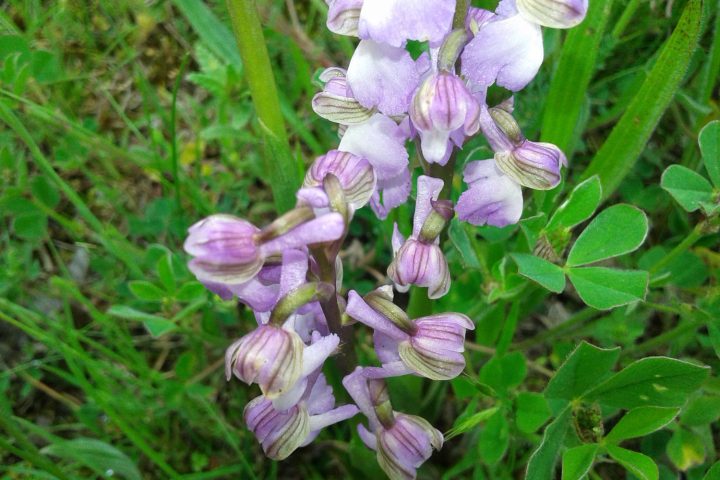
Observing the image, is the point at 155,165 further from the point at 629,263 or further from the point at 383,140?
the point at 629,263

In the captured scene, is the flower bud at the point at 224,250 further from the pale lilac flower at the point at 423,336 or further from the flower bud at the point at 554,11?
the flower bud at the point at 554,11

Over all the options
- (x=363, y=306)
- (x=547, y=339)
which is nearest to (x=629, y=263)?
(x=547, y=339)

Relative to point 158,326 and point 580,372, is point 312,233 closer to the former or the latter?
point 580,372

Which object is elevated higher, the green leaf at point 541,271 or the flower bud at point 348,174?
the flower bud at point 348,174

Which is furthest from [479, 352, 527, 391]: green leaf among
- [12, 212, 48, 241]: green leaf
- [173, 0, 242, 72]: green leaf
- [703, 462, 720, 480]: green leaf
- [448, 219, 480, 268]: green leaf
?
[12, 212, 48, 241]: green leaf

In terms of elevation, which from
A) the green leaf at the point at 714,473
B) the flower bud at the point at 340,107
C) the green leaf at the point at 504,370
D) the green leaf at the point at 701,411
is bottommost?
the green leaf at the point at 701,411

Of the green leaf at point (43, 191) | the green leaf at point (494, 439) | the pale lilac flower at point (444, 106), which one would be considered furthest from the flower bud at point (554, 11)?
the green leaf at point (43, 191)

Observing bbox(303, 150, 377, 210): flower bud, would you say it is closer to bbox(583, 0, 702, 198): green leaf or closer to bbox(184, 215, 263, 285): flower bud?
bbox(184, 215, 263, 285): flower bud
